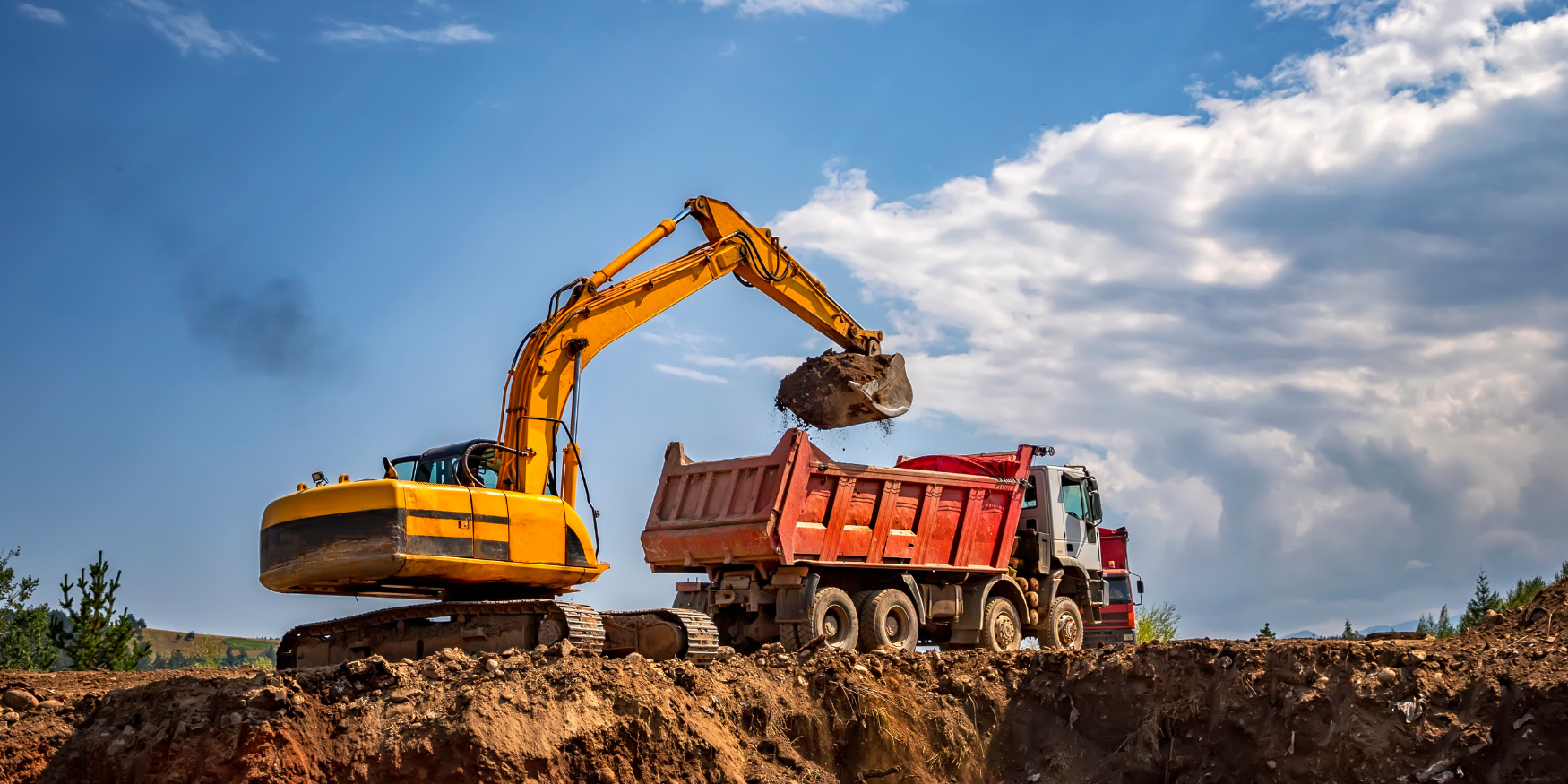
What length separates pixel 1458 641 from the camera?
10.7m

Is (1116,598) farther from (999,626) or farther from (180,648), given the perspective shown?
(180,648)

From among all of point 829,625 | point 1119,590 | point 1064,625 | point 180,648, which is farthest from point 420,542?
point 180,648

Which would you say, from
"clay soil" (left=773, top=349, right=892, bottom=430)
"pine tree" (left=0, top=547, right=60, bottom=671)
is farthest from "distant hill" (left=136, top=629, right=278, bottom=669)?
"clay soil" (left=773, top=349, right=892, bottom=430)

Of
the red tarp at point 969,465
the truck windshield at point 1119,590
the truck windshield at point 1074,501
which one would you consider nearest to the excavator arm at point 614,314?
the red tarp at point 969,465

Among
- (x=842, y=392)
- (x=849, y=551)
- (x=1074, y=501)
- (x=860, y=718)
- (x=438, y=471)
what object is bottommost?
(x=860, y=718)

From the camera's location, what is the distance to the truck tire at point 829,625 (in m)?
13.5

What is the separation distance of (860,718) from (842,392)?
7.10 metres

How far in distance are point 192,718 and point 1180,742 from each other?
8128 millimetres

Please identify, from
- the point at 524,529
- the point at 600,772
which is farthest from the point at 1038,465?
the point at 600,772

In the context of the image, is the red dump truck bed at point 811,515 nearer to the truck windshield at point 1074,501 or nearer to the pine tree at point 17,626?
the truck windshield at point 1074,501

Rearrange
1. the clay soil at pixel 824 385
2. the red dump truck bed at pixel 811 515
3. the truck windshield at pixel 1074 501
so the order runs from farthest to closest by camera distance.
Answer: the truck windshield at pixel 1074 501 < the clay soil at pixel 824 385 < the red dump truck bed at pixel 811 515

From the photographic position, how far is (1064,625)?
17.6 m

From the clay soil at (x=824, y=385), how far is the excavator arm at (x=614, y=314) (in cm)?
59

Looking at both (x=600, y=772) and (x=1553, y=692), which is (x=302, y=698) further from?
(x=1553, y=692)
